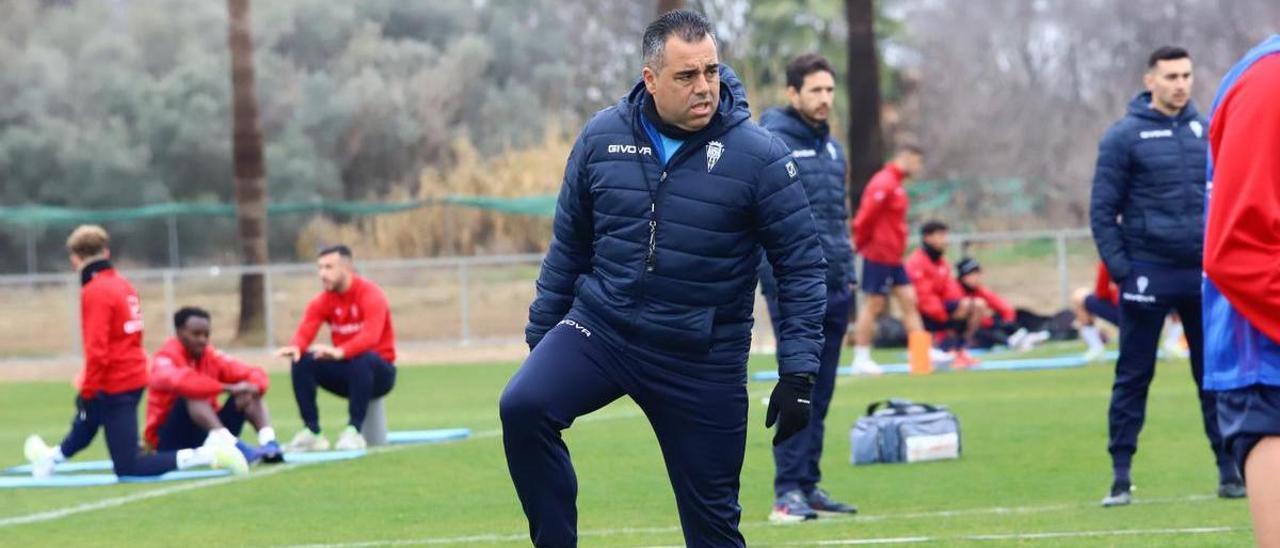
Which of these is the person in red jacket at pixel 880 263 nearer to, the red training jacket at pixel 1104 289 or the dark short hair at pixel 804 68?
the red training jacket at pixel 1104 289

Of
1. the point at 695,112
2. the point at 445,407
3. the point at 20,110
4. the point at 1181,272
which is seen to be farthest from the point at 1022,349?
the point at 20,110

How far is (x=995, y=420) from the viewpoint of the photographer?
16250 mm

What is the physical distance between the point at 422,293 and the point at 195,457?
16.9 meters

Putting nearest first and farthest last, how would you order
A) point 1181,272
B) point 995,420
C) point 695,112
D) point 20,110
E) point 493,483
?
point 695,112, point 1181,272, point 493,483, point 995,420, point 20,110

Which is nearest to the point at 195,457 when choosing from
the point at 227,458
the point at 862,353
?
the point at 227,458

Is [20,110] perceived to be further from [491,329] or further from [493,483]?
[493,483]

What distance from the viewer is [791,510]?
10719 mm

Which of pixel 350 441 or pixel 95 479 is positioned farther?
pixel 350 441

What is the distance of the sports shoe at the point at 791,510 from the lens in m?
10.7

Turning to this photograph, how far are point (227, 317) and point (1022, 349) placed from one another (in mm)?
11629

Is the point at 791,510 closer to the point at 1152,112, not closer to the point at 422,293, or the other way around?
the point at 1152,112

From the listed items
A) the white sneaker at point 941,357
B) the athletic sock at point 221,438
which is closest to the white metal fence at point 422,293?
the white sneaker at point 941,357

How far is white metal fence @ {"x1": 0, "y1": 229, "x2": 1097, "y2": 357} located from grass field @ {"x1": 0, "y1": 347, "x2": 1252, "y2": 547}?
11.1m

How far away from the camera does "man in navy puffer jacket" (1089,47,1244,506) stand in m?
10.7
